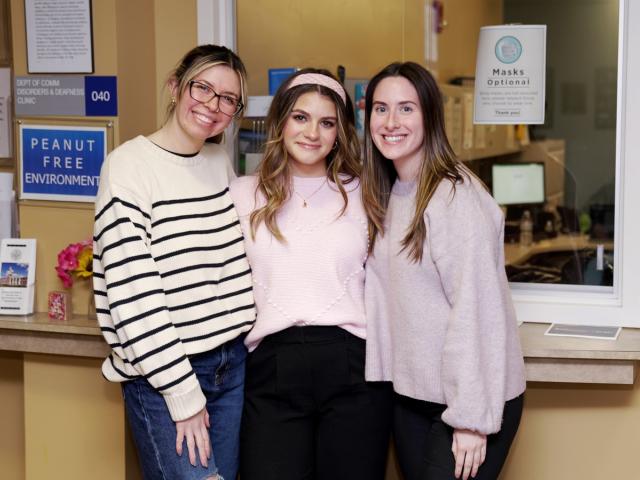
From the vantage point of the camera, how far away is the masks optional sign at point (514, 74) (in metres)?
2.50

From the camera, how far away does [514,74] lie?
2.50 meters

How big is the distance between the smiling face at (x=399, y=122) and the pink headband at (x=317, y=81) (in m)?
0.16

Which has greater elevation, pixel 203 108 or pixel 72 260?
pixel 203 108

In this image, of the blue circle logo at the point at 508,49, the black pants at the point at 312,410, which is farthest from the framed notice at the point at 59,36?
the blue circle logo at the point at 508,49

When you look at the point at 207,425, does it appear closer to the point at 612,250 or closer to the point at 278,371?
the point at 278,371

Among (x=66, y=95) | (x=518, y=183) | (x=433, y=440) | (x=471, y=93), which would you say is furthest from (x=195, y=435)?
(x=518, y=183)

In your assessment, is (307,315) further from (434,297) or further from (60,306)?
(60,306)

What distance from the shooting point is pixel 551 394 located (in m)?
2.39

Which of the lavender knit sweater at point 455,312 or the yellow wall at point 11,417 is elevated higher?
the lavender knit sweater at point 455,312

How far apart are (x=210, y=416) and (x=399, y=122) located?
82cm

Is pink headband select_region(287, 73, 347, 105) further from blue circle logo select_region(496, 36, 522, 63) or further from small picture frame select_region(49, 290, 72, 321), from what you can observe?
small picture frame select_region(49, 290, 72, 321)

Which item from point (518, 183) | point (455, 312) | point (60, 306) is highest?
point (518, 183)

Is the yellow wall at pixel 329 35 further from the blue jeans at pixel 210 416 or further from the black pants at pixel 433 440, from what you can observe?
the black pants at pixel 433 440

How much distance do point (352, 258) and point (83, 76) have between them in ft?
3.51
